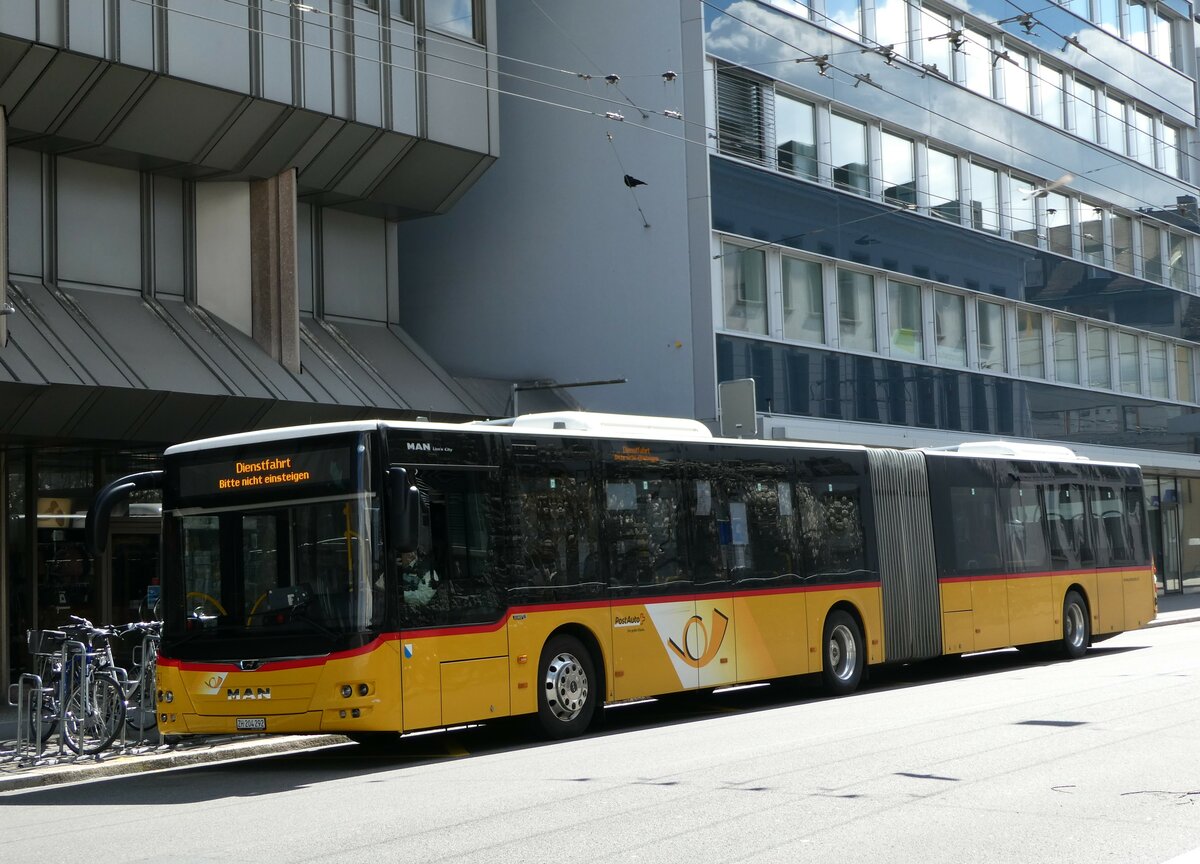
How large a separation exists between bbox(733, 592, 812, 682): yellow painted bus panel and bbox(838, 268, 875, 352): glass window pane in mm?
13033

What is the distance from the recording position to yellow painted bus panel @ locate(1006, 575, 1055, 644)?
2145cm

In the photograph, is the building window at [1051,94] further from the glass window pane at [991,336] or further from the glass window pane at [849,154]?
the glass window pane at [849,154]

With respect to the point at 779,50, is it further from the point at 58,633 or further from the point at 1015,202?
the point at 58,633

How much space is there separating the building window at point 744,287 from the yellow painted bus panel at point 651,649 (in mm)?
11785

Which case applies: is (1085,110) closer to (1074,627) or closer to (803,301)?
(803,301)

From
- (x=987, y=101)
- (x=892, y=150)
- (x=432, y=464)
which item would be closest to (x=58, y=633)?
(x=432, y=464)

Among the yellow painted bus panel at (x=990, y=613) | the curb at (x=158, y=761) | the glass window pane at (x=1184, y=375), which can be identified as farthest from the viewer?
the glass window pane at (x=1184, y=375)

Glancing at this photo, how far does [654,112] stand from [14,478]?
12037 mm

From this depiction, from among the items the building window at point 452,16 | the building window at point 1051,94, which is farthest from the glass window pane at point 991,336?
the building window at point 452,16

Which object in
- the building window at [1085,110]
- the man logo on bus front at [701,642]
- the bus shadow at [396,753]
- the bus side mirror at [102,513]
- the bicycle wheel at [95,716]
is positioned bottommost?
the bus shadow at [396,753]

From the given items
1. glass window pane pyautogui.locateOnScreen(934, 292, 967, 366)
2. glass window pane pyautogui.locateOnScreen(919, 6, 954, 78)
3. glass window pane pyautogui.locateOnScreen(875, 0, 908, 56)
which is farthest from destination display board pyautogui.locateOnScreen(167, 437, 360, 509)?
glass window pane pyautogui.locateOnScreen(919, 6, 954, 78)

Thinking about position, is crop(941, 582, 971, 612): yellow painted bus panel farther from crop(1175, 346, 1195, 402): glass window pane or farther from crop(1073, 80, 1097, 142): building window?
crop(1175, 346, 1195, 402): glass window pane

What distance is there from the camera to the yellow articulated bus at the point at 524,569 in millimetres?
12742

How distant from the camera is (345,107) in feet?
74.3
